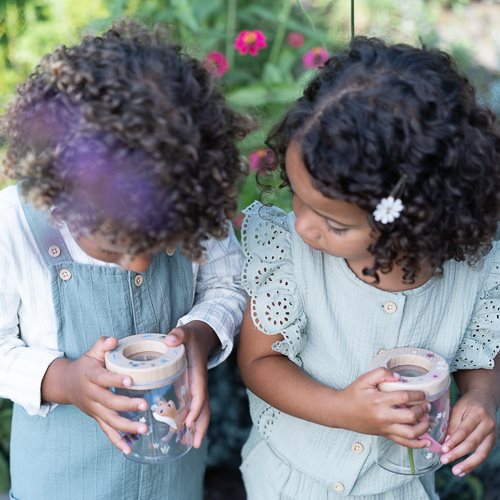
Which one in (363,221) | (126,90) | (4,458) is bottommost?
(4,458)

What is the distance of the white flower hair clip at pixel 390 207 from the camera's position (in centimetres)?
121

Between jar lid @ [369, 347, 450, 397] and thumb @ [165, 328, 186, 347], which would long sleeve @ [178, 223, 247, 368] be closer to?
thumb @ [165, 328, 186, 347]

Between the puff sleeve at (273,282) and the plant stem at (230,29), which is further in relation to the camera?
the plant stem at (230,29)

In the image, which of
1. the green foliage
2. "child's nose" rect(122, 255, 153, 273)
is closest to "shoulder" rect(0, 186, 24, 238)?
"child's nose" rect(122, 255, 153, 273)

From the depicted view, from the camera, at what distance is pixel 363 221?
126 centimetres

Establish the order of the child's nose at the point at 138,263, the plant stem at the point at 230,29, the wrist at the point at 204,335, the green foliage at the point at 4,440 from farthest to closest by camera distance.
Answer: the plant stem at the point at 230,29
the green foliage at the point at 4,440
the wrist at the point at 204,335
the child's nose at the point at 138,263

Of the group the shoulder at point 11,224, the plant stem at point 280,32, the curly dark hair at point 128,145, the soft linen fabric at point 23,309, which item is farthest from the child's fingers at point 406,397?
the plant stem at point 280,32

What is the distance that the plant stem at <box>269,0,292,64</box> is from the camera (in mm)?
2959

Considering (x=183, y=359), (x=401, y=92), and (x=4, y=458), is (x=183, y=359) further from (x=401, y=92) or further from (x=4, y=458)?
(x=4, y=458)

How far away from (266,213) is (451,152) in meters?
0.39

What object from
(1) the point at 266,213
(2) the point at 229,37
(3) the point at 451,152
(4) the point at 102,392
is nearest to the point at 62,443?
(4) the point at 102,392

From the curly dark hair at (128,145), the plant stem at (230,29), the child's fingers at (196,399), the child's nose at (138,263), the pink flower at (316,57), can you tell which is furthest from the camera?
the plant stem at (230,29)

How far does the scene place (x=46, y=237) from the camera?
1329 millimetres

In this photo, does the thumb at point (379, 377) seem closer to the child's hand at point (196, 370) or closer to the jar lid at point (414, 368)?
the jar lid at point (414, 368)
